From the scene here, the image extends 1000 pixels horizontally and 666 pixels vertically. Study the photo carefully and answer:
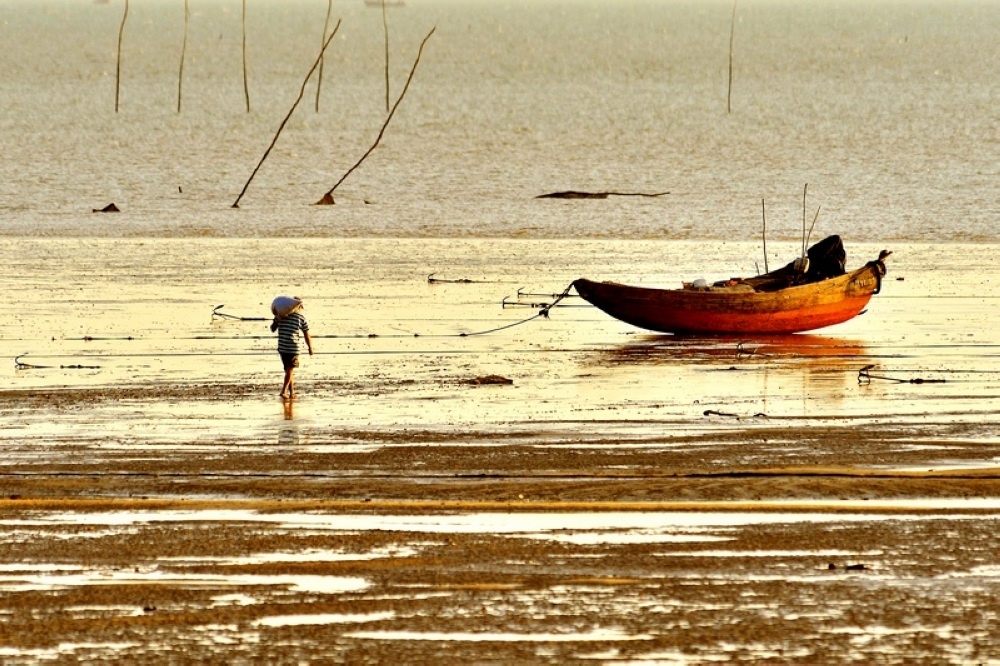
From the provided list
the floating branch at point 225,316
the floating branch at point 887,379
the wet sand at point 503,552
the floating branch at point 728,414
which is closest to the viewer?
the wet sand at point 503,552

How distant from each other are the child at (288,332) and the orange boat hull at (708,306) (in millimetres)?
4947

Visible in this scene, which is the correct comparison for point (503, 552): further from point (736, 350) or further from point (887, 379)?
point (736, 350)

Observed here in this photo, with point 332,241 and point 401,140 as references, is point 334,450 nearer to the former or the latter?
point 332,241

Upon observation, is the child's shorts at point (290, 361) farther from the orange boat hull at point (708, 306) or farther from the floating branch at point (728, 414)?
the orange boat hull at point (708, 306)

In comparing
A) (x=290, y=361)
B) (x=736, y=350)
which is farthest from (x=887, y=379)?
(x=290, y=361)

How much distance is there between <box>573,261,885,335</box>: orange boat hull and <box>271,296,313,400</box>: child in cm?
495

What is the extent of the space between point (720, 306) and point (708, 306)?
5.1 inches

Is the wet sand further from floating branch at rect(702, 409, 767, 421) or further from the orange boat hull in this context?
the orange boat hull

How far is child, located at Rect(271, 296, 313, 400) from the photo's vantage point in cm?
1409

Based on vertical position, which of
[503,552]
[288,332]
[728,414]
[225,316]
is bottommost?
[503,552]

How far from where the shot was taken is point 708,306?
744 inches

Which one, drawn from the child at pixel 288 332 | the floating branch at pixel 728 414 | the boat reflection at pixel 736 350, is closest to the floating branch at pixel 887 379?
the boat reflection at pixel 736 350

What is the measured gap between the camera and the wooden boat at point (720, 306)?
18891mm

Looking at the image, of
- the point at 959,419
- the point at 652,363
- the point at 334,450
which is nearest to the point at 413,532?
the point at 334,450
